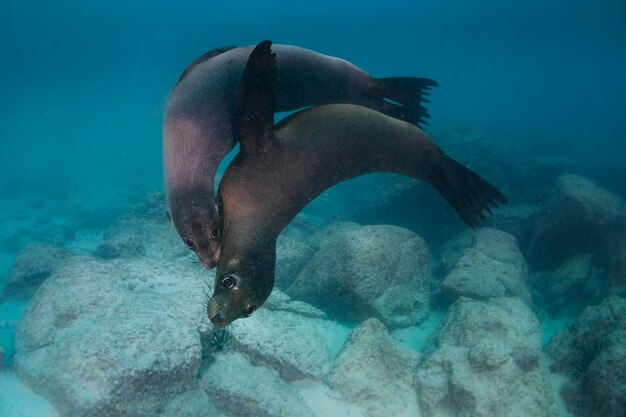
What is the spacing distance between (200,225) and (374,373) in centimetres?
530

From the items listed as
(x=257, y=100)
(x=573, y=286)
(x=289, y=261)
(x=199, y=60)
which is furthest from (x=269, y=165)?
(x=573, y=286)

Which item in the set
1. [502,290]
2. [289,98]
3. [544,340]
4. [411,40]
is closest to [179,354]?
[289,98]

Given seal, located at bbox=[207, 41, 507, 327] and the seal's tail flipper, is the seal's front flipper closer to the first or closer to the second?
seal, located at bbox=[207, 41, 507, 327]

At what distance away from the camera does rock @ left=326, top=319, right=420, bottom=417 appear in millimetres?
5801

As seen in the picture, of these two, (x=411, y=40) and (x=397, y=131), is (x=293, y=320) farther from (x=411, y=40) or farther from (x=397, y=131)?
(x=411, y=40)

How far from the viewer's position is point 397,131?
2127 mm

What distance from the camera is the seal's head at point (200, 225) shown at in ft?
5.41

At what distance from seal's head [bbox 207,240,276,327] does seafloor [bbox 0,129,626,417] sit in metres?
3.69

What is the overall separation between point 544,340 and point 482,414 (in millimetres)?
3524

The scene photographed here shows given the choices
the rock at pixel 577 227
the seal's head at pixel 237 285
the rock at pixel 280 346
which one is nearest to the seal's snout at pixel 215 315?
the seal's head at pixel 237 285

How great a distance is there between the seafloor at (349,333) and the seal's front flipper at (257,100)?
405cm

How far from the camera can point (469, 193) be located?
Answer: 2.54 metres

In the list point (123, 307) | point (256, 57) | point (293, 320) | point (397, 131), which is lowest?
point (293, 320)

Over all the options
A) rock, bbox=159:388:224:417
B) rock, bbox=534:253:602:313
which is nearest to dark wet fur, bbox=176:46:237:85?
rock, bbox=159:388:224:417
